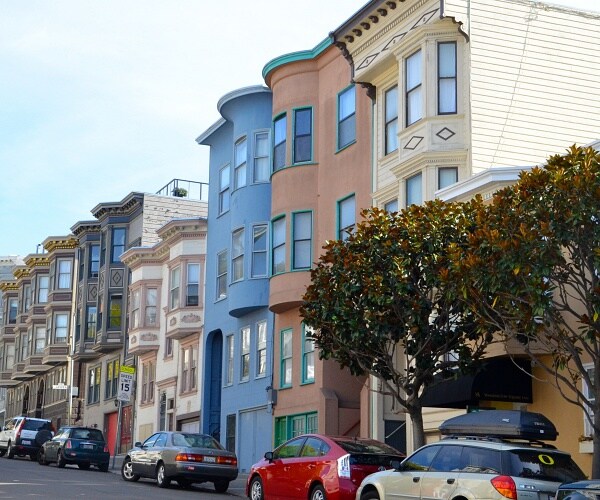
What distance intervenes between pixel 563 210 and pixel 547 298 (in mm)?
1354

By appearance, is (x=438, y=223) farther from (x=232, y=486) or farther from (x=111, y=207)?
(x=111, y=207)

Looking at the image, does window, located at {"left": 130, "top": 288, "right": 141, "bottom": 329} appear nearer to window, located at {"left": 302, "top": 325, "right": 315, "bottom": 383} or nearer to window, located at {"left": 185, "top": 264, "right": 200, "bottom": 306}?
window, located at {"left": 185, "top": 264, "right": 200, "bottom": 306}

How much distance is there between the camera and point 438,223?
68.5 feet

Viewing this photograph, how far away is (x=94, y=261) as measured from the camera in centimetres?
5869

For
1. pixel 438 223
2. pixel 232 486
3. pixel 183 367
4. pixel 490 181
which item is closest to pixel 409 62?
pixel 490 181

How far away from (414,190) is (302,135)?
24.0ft

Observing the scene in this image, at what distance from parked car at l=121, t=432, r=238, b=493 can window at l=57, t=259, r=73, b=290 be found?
3637 cm

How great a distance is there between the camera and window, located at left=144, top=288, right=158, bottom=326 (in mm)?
48469

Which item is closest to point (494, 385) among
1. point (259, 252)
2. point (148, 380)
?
point (259, 252)

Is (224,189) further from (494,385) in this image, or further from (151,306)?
(494,385)

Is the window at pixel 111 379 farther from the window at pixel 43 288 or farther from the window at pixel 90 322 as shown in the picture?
the window at pixel 43 288

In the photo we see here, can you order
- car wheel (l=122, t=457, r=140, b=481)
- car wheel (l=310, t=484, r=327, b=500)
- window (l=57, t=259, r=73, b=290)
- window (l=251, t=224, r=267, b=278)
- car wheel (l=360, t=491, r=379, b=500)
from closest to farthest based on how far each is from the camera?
1. car wheel (l=360, t=491, r=379, b=500)
2. car wheel (l=310, t=484, r=327, b=500)
3. car wheel (l=122, t=457, r=140, b=481)
4. window (l=251, t=224, r=267, b=278)
5. window (l=57, t=259, r=73, b=290)

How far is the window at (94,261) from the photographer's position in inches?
2303

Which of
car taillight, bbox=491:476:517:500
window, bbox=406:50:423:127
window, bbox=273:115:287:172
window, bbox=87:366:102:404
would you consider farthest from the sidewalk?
window, bbox=87:366:102:404
